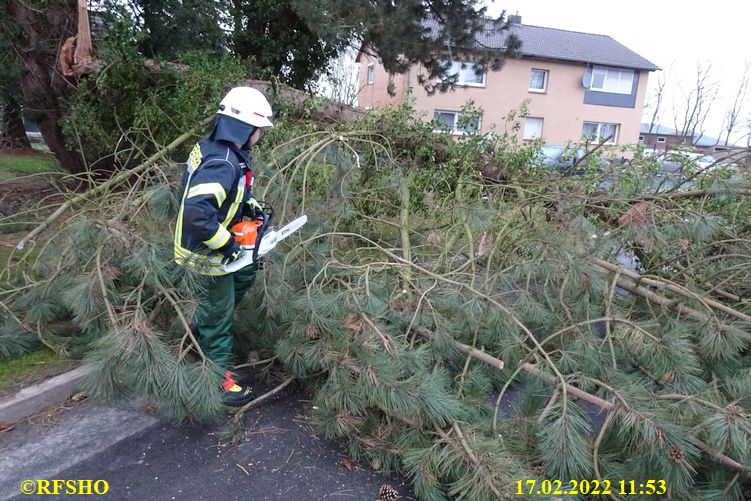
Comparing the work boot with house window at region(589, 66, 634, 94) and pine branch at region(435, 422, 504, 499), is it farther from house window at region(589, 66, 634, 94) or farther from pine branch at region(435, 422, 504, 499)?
house window at region(589, 66, 634, 94)

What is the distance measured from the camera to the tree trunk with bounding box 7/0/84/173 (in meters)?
5.68

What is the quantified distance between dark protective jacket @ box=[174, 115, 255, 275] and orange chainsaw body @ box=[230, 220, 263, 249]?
0.15 ft

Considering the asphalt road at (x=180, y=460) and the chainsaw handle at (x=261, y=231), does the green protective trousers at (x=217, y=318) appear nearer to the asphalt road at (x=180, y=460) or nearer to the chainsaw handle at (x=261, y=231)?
the chainsaw handle at (x=261, y=231)

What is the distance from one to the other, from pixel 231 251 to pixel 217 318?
0.47 m

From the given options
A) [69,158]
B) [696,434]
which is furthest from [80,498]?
[69,158]

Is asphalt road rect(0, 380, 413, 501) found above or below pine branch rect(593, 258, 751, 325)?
below

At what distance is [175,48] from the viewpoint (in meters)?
7.35

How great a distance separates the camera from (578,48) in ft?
89.6

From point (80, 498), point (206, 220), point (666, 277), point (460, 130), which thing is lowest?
point (80, 498)

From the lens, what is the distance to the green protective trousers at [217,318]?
117 inches

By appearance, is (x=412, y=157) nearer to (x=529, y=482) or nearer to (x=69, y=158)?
(x=529, y=482)

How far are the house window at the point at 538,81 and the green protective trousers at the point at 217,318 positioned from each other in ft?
84.1

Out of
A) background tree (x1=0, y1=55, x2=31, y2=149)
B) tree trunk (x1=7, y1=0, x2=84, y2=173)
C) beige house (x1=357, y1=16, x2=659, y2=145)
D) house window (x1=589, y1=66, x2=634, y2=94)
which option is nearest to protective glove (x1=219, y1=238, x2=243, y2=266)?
tree trunk (x1=7, y1=0, x2=84, y2=173)

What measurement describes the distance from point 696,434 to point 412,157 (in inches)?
146
